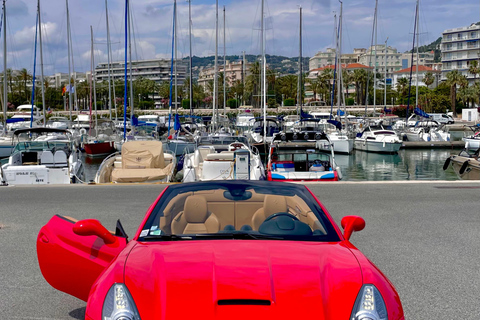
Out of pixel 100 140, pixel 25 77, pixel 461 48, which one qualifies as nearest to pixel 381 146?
pixel 100 140

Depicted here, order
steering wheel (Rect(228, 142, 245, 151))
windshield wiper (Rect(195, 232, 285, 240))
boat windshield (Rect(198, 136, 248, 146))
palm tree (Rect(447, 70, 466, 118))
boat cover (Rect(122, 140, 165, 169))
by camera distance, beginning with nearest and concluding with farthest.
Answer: windshield wiper (Rect(195, 232, 285, 240)) < boat cover (Rect(122, 140, 165, 169)) < steering wheel (Rect(228, 142, 245, 151)) < boat windshield (Rect(198, 136, 248, 146)) < palm tree (Rect(447, 70, 466, 118))

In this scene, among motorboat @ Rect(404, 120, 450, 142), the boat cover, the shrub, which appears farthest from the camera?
the shrub

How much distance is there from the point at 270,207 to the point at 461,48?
138076 millimetres

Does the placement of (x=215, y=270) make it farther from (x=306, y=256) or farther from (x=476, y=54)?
(x=476, y=54)

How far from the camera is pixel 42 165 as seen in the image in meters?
19.5

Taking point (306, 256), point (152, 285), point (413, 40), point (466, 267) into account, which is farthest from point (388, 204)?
point (413, 40)

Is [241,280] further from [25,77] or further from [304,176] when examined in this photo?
[25,77]

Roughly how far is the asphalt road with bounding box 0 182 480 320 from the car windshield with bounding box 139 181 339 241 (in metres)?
1.41

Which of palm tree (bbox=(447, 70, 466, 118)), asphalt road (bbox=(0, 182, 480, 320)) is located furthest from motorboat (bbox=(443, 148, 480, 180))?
Result: palm tree (bbox=(447, 70, 466, 118))

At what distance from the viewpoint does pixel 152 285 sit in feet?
→ 11.4

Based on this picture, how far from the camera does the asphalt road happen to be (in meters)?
5.72

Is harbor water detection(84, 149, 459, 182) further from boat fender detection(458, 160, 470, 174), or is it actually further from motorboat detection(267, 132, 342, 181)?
motorboat detection(267, 132, 342, 181)

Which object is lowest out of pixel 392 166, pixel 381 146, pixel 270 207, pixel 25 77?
pixel 392 166

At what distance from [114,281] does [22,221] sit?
24.4 feet
